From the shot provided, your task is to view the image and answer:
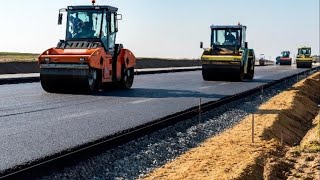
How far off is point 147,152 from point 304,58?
52244 millimetres

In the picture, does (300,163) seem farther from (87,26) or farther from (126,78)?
Result: (126,78)

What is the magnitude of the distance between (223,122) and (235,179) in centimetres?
522

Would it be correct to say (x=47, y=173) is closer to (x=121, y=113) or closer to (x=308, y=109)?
(x=121, y=113)

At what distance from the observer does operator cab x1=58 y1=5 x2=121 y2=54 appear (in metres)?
15.2

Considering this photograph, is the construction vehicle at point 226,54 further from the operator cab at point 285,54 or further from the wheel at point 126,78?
the operator cab at point 285,54

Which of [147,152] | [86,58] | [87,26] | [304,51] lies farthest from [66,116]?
[304,51]

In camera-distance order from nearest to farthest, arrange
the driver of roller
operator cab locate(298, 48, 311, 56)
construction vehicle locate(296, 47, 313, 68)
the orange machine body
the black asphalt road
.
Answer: the black asphalt road < the orange machine body < the driver of roller < construction vehicle locate(296, 47, 313, 68) < operator cab locate(298, 48, 311, 56)

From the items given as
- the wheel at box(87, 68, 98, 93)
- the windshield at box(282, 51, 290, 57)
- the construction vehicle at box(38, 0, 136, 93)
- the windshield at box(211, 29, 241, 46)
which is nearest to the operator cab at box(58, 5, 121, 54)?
the construction vehicle at box(38, 0, 136, 93)

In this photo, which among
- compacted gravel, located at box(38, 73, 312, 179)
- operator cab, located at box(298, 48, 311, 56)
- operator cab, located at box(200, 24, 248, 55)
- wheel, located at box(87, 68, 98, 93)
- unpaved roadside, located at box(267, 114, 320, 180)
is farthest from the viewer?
operator cab, located at box(298, 48, 311, 56)

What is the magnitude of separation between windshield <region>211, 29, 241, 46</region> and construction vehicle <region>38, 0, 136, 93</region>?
24.6 ft

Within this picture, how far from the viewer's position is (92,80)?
567 inches

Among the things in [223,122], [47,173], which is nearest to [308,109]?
[223,122]

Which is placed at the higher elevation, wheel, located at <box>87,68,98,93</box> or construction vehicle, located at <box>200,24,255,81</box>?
construction vehicle, located at <box>200,24,255,81</box>

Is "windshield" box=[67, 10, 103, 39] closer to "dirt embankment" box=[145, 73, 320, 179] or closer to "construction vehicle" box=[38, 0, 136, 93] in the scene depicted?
"construction vehicle" box=[38, 0, 136, 93]
